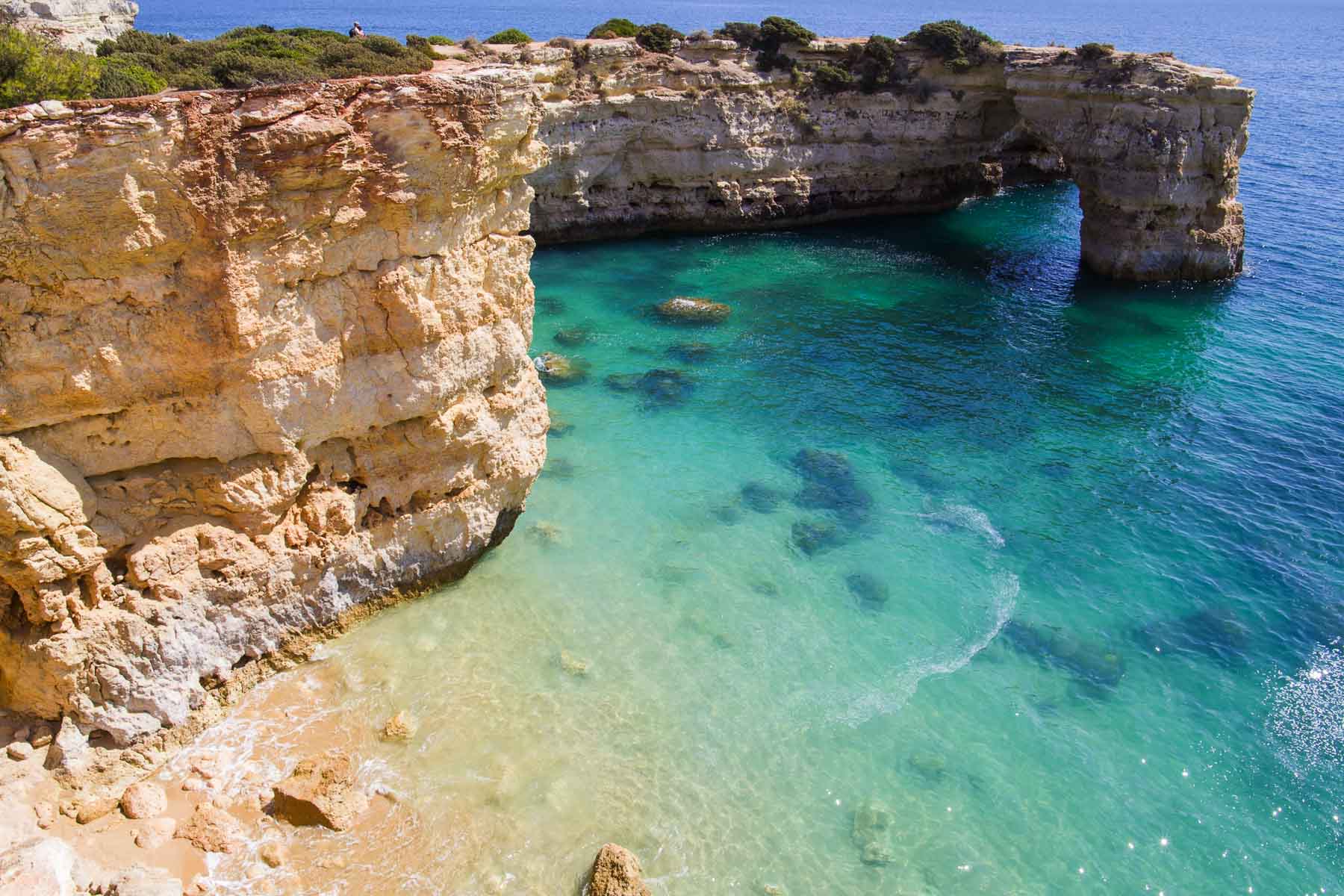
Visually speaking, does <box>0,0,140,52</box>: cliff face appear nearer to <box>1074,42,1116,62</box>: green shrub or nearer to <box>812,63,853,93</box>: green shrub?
<box>812,63,853,93</box>: green shrub

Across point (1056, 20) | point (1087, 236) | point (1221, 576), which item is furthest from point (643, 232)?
point (1056, 20)

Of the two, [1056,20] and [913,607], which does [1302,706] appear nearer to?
[913,607]

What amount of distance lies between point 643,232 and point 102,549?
111 feet

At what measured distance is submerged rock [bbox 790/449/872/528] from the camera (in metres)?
22.0

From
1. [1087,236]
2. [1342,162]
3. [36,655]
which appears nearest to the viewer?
[36,655]

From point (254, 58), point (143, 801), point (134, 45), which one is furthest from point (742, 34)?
point (143, 801)

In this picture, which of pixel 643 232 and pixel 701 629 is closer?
pixel 701 629

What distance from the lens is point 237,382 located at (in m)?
13.6

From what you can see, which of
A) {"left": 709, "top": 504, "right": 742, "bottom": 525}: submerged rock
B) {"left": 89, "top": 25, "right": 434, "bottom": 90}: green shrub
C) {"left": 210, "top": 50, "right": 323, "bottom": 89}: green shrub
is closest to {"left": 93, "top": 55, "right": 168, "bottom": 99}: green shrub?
{"left": 89, "top": 25, "right": 434, "bottom": 90}: green shrub

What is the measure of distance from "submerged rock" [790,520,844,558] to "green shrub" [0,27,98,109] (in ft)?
57.5

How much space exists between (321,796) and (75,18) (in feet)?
A: 109

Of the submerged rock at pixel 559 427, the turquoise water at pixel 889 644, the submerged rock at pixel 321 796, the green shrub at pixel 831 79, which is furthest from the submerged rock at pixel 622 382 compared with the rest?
the green shrub at pixel 831 79

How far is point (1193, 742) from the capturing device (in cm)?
1580

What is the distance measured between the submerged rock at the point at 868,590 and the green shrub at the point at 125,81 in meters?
17.6
